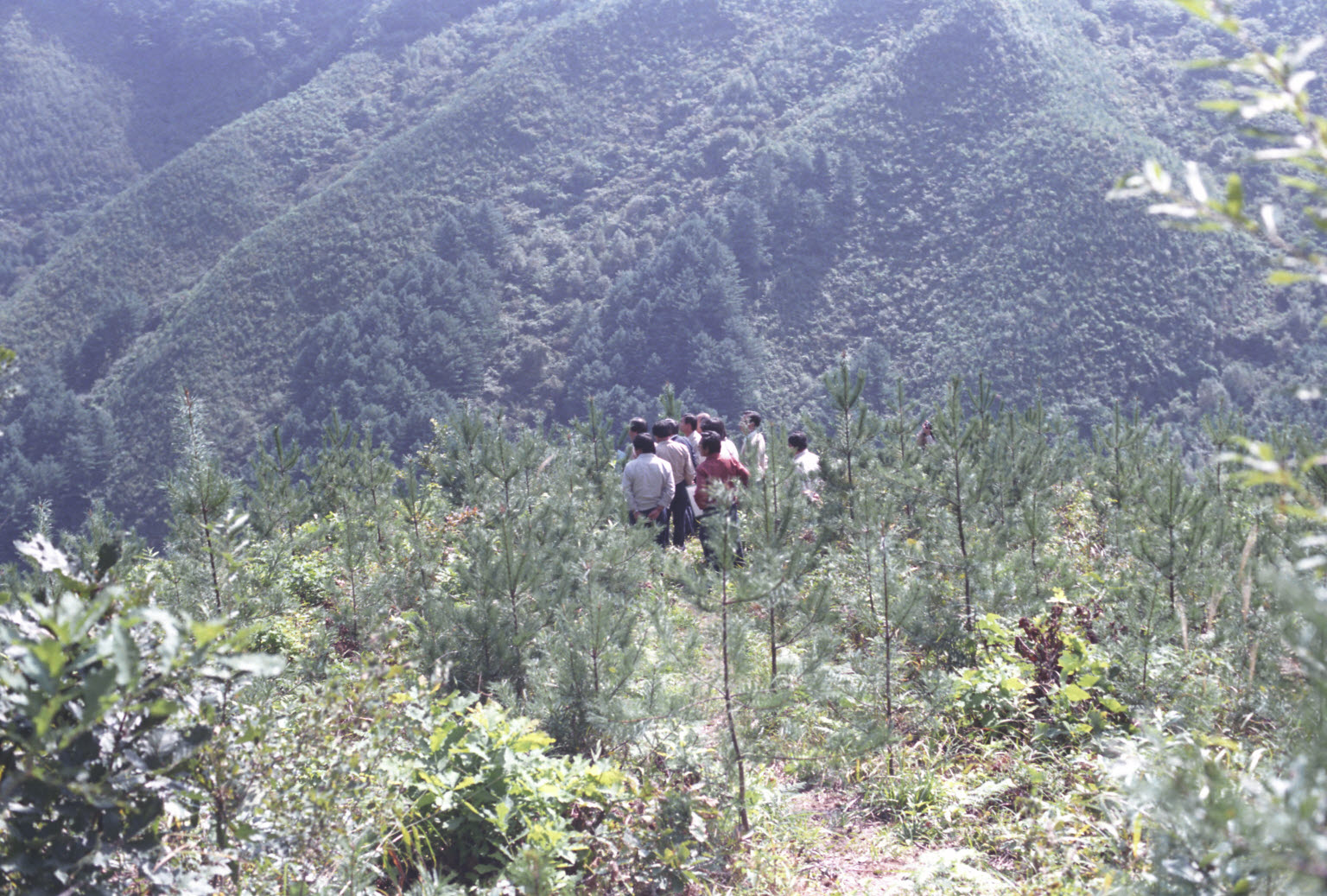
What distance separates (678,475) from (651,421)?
2818cm

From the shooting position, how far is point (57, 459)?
36344 mm

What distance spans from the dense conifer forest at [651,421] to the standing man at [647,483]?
0.21 metres

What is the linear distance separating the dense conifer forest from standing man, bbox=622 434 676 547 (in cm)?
21

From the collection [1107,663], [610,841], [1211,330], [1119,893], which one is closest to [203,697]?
[610,841]

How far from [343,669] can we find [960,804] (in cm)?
246

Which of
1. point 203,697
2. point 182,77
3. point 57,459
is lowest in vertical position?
point 57,459

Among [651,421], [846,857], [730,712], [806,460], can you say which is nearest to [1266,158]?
[730,712]

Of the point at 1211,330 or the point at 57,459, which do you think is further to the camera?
the point at 57,459

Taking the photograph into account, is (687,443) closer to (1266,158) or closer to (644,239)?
(1266,158)

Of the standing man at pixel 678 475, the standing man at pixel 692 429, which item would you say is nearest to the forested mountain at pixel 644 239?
the standing man at pixel 692 429

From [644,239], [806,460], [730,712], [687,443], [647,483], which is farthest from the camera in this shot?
[644,239]

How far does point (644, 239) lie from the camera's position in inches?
1719

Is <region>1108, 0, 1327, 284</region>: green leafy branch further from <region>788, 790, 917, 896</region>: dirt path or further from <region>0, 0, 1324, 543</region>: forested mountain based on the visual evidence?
<region>0, 0, 1324, 543</region>: forested mountain

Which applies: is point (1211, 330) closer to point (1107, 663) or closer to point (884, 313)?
point (884, 313)
